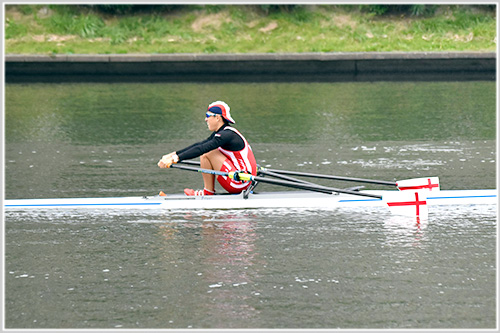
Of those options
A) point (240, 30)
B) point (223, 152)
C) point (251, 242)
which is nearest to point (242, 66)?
point (240, 30)

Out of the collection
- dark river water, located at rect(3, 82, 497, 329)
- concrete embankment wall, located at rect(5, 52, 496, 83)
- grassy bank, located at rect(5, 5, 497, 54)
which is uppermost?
grassy bank, located at rect(5, 5, 497, 54)

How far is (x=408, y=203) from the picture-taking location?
8.73 meters

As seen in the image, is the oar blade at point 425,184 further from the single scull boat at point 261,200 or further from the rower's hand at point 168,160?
the rower's hand at point 168,160

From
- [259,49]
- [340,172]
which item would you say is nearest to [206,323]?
[340,172]

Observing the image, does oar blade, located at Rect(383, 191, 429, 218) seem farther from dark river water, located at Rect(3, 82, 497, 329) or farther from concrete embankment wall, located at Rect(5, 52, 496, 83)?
concrete embankment wall, located at Rect(5, 52, 496, 83)

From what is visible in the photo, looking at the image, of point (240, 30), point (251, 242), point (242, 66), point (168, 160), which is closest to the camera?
point (251, 242)

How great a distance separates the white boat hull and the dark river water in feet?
0.43

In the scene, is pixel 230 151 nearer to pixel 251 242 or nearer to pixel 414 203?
pixel 251 242

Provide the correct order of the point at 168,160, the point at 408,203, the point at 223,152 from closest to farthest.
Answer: the point at 408,203 → the point at 168,160 → the point at 223,152

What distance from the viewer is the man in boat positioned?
9031 millimetres

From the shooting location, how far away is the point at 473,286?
6.38 m

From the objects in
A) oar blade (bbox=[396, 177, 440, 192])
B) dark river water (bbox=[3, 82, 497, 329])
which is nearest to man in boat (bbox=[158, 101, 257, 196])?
dark river water (bbox=[3, 82, 497, 329])

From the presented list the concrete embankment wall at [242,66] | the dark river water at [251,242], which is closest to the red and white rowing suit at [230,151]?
the dark river water at [251,242]

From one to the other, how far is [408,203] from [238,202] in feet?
5.13
